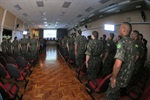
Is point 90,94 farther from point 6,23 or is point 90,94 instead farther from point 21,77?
point 6,23

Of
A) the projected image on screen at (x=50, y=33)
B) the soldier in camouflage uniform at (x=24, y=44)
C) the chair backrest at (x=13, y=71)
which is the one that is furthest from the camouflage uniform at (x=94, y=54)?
the projected image on screen at (x=50, y=33)

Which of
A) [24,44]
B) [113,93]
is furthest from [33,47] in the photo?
[113,93]

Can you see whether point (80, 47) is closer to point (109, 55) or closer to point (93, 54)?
point (109, 55)

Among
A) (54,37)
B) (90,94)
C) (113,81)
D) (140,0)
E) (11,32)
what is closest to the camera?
(113,81)

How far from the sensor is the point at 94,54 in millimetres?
3430

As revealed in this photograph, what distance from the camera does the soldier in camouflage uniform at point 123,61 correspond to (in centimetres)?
193

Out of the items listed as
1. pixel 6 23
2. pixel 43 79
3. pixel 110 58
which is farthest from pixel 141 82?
pixel 6 23

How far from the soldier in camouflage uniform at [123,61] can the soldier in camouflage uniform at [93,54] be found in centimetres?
134

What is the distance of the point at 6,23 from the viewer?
775 centimetres

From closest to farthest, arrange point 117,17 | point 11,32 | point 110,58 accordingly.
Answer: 1. point 110,58
2. point 117,17
3. point 11,32

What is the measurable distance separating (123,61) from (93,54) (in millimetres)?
1508

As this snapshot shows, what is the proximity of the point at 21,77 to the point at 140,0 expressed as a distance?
430cm

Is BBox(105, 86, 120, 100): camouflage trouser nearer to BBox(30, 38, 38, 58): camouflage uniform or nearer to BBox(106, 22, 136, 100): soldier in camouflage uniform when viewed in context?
BBox(106, 22, 136, 100): soldier in camouflage uniform

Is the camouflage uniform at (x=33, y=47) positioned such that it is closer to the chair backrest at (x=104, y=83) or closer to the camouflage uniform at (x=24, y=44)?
the camouflage uniform at (x=24, y=44)
